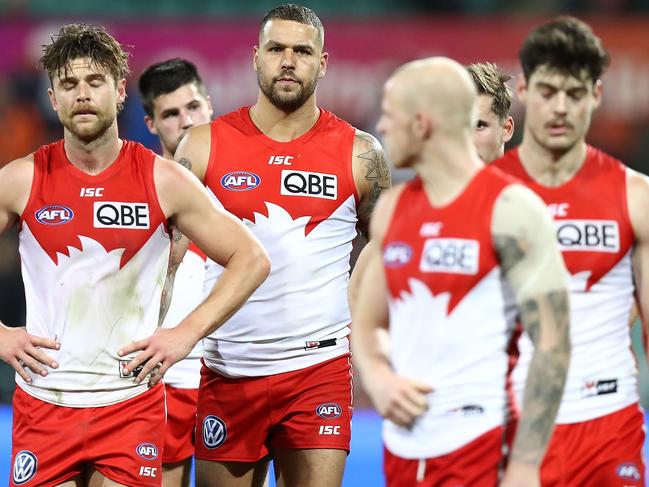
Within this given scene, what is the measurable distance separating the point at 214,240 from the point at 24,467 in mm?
1193

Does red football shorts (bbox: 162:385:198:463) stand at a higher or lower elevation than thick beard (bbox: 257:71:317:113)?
lower

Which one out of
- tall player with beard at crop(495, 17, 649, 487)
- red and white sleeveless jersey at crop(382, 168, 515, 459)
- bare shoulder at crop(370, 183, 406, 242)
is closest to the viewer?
red and white sleeveless jersey at crop(382, 168, 515, 459)

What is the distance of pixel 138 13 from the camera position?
1512 cm

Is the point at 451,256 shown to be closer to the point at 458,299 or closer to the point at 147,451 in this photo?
the point at 458,299

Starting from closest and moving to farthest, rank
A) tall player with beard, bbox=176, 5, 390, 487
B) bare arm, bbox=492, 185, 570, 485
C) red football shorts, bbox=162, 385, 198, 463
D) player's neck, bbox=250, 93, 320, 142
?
1. bare arm, bbox=492, 185, 570, 485
2. tall player with beard, bbox=176, 5, 390, 487
3. player's neck, bbox=250, 93, 320, 142
4. red football shorts, bbox=162, 385, 198, 463

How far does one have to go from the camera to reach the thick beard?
6273 mm

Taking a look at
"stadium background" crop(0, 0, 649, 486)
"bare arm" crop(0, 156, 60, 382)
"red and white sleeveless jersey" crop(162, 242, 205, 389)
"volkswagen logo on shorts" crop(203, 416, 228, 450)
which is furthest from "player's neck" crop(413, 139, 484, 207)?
"stadium background" crop(0, 0, 649, 486)

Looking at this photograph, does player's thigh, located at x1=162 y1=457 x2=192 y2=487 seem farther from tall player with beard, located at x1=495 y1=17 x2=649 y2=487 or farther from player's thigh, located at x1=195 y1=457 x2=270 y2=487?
tall player with beard, located at x1=495 y1=17 x2=649 y2=487

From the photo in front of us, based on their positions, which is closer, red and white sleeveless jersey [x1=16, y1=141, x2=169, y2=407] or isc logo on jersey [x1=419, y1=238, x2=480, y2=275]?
isc logo on jersey [x1=419, y1=238, x2=480, y2=275]

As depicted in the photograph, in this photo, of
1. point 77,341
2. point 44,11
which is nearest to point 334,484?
point 77,341

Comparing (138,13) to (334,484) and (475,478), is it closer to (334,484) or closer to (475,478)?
(334,484)

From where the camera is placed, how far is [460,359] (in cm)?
416

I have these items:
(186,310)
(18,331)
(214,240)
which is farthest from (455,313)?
(186,310)

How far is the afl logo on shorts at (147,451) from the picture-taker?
535 cm
